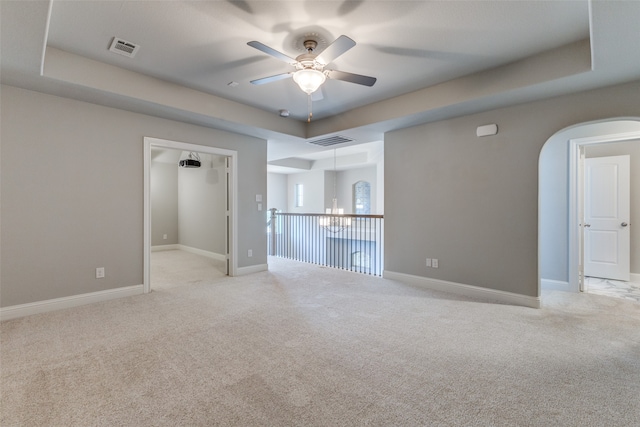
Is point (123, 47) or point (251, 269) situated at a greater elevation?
point (123, 47)

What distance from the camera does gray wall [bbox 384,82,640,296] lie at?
133 inches

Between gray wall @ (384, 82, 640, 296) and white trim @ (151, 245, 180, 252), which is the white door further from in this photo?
white trim @ (151, 245, 180, 252)

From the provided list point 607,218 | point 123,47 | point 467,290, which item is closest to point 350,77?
point 123,47

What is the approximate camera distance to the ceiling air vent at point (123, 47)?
269 cm

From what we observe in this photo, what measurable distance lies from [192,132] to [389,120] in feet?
9.90

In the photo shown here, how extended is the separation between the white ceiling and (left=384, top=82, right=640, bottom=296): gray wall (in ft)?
0.85

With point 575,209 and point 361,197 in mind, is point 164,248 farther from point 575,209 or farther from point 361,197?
point 575,209

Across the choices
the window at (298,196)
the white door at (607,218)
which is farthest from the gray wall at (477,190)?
the window at (298,196)

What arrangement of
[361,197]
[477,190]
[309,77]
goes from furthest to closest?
[361,197], [477,190], [309,77]

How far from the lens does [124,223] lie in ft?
12.6

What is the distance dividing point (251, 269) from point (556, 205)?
16.4 ft

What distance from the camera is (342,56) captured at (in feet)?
9.80

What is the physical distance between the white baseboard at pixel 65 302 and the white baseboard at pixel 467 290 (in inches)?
152

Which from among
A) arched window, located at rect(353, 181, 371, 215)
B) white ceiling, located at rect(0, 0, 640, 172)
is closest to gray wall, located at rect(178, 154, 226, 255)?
white ceiling, located at rect(0, 0, 640, 172)
